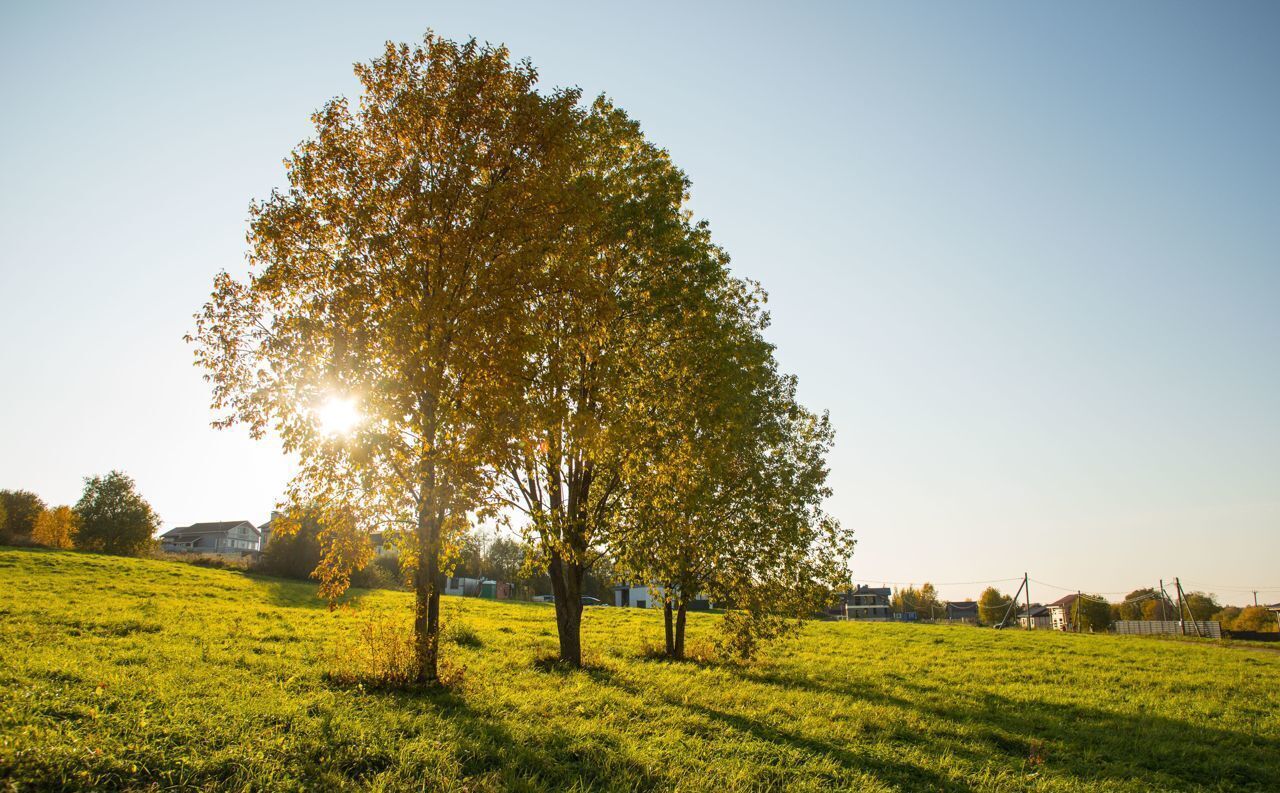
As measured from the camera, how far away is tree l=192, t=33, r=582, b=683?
11398 mm

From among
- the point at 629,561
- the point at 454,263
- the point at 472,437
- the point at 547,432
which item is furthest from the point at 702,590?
the point at 454,263

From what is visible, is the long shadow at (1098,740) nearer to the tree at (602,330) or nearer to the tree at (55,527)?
the tree at (602,330)

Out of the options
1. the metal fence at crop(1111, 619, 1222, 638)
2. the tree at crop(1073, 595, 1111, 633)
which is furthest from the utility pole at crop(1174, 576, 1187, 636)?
the tree at crop(1073, 595, 1111, 633)

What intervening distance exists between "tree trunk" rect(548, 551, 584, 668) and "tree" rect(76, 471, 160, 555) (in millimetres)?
65192

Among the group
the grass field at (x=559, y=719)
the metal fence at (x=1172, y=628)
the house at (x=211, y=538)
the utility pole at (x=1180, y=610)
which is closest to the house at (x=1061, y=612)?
the metal fence at (x=1172, y=628)

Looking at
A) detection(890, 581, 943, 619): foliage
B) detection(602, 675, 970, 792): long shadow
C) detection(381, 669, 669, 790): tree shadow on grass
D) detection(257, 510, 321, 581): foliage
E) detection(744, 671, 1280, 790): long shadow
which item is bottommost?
detection(890, 581, 943, 619): foliage

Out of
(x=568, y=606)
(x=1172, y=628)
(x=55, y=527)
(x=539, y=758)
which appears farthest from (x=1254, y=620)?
(x=55, y=527)

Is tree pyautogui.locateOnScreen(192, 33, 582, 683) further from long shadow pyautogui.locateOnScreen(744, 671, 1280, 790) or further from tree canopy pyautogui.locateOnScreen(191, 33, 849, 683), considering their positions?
long shadow pyautogui.locateOnScreen(744, 671, 1280, 790)

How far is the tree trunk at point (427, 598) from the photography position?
11680 mm

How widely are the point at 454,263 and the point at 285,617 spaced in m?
18.7

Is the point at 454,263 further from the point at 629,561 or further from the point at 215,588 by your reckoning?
the point at 215,588

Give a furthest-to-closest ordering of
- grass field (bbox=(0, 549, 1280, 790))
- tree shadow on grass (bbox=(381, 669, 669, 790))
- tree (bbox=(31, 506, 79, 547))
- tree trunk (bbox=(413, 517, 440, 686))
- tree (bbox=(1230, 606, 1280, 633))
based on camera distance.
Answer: tree (bbox=(1230, 606, 1280, 633)) → tree (bbox=(31, 506, 79, 547)) → tree trunk (bbox=(413, 517, 440, 686)) → tree shadow on grass (bbox=(381, 669, 669, 790)) → grass field (bbox=(0, 549, 1280, 790))

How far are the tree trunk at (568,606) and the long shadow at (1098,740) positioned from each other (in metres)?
4.91

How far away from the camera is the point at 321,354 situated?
1171cm
